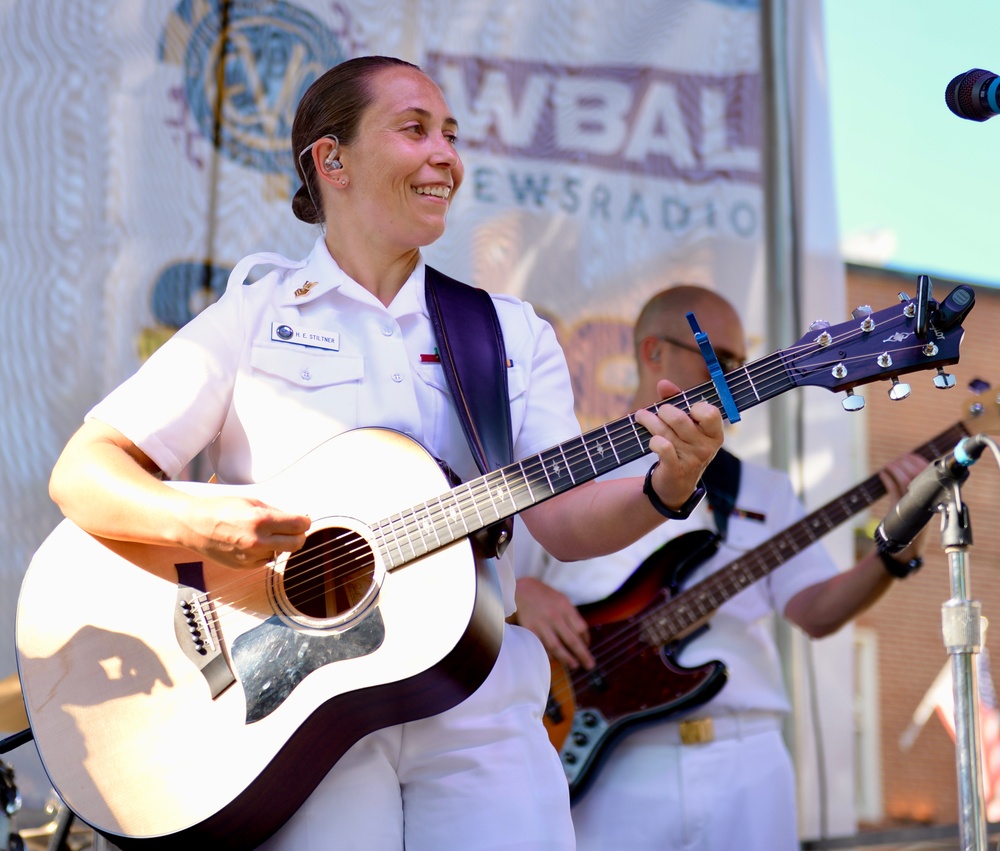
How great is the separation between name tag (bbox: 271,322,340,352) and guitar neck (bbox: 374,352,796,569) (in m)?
0.39

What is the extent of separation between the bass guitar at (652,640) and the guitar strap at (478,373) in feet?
4.36

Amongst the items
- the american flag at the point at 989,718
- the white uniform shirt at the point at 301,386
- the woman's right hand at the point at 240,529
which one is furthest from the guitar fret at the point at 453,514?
the american flag at the point at 989,718

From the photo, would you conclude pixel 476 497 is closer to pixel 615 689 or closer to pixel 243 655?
pixel 243 655

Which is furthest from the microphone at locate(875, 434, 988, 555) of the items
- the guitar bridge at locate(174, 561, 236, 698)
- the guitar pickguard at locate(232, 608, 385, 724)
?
the guitar bridge at locate(174, 561, 236, 698)

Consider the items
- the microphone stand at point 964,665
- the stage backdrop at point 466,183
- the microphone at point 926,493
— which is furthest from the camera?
the stage backdrop at point 466,183

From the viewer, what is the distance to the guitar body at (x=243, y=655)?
2.11 metres

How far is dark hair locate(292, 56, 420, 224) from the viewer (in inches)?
104

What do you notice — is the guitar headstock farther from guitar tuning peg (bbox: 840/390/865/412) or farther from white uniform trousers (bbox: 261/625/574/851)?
white uniform trousers (bbox: 261/625/574/851)

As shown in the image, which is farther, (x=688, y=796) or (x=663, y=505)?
(x=688, y=796)

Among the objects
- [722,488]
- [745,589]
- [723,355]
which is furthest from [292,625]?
[723,355]

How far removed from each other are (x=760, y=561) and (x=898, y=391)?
159cm

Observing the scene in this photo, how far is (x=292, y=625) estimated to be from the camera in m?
2.21

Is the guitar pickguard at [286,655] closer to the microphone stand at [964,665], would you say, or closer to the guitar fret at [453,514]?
the guitar fret at [453,514]

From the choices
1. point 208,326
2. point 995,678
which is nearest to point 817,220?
point 995,678
